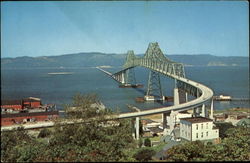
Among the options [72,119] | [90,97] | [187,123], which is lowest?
[187,123]

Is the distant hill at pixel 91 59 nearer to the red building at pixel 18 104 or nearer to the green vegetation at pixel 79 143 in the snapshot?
the red building at pixel 18 104

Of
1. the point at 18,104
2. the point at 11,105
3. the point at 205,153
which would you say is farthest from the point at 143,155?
the point at 18,104

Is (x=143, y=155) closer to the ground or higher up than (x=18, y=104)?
higher up

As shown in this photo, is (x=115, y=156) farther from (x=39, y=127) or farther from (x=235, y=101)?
(x=235, y=101)

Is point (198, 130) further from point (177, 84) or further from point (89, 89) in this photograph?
point (89, 89)

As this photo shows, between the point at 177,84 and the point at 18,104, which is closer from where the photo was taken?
the point at 18,104

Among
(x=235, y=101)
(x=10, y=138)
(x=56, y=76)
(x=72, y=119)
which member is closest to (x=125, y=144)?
(x=72, y=119)

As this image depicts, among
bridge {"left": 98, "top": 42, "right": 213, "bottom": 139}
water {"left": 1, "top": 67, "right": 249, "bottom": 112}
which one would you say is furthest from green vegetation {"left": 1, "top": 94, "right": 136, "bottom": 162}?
water {"left": 1, "top": 67, "right": 249, "bottom": 112}
